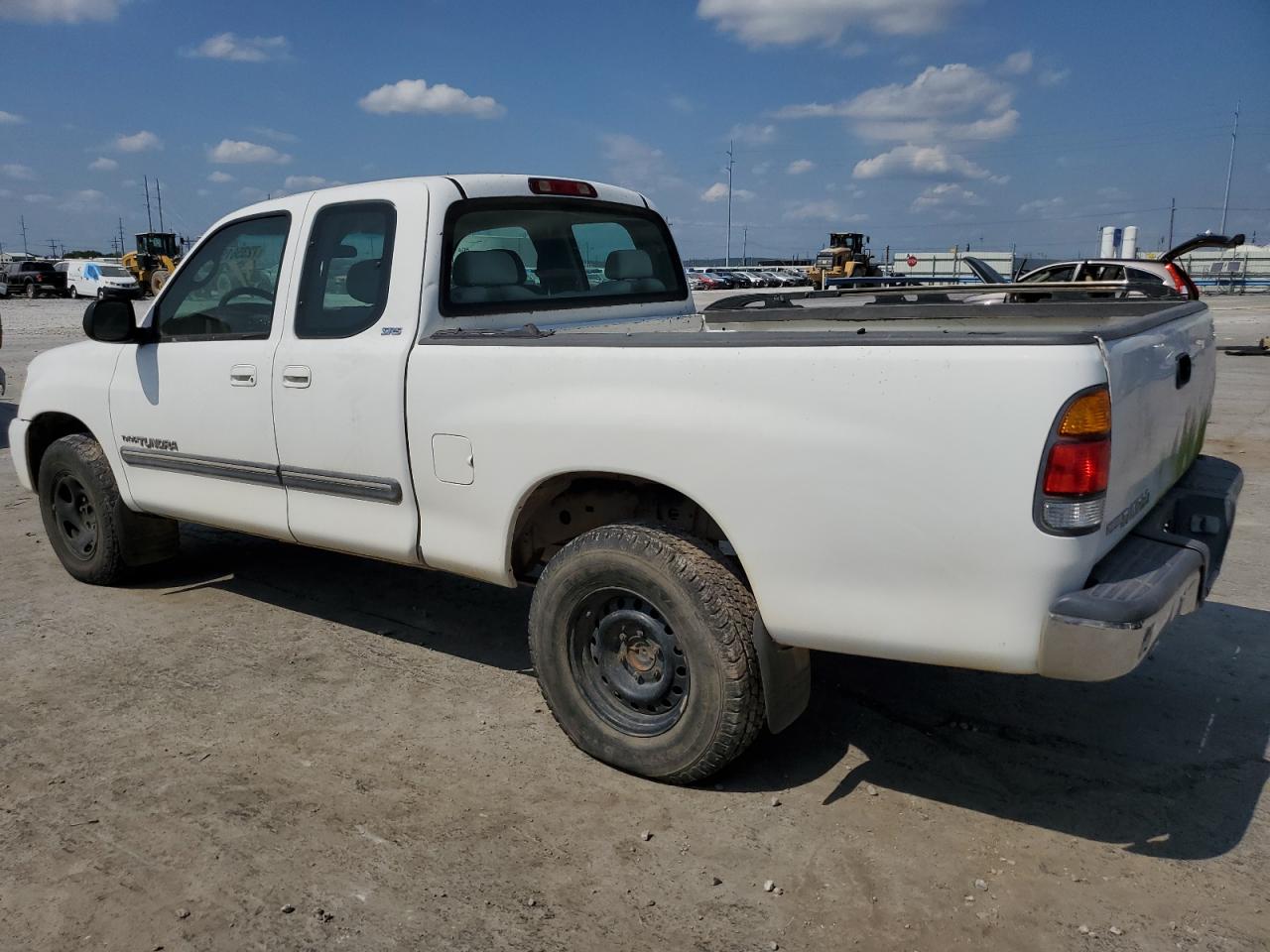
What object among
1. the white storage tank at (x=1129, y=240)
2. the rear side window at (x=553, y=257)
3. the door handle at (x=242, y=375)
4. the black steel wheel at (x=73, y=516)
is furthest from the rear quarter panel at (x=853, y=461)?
the white storage tank at (x=1129, y=240)

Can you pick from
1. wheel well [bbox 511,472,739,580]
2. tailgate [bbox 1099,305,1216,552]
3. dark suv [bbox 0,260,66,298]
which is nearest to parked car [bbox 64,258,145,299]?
dark suv [bbox 0,260,66,298]

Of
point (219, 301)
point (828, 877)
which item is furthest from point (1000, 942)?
point (219, 301)

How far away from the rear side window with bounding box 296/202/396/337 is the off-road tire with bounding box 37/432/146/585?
1804mm

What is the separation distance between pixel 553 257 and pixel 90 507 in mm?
2901

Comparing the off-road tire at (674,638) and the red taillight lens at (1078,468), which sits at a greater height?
the red taillight lens at (1078,468)

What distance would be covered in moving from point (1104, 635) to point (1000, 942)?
822mm

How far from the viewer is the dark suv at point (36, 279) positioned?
1689 inches

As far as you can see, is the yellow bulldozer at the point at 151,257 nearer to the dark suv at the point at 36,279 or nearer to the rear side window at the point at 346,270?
the dark suv at the point at 36,279

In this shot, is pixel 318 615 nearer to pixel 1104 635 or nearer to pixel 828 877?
pixel 828 877

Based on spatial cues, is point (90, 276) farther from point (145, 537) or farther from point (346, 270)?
point (346, 270)

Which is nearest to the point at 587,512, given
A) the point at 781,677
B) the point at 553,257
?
the point at 781,677

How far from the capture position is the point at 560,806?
10.8 ft

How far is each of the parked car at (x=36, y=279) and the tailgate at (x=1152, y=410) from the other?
4818cm

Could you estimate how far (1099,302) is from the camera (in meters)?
3.77
